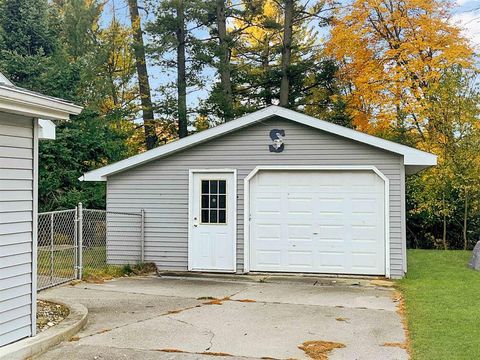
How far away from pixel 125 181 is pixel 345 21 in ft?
41.1

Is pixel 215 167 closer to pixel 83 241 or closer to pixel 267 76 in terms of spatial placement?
pixel 83 241

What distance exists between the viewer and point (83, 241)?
34.7ft

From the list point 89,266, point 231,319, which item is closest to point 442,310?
point 231,319

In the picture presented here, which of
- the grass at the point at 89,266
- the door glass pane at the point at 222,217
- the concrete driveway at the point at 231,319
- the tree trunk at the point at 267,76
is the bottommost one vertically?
the concrete driveway at the point at 231,319

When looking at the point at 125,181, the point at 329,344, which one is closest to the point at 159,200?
the point at 125,181

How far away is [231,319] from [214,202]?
15.9 feet

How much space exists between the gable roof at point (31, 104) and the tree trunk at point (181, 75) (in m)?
16.1

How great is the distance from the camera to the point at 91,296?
309 inches

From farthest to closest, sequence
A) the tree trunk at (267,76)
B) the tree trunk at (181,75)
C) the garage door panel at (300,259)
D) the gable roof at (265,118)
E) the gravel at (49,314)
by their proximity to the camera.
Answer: the tree trunk at (267,76) → the tree trunk at (181,75) → the garage door panel at (300,259) → the gable roof at (265,118) → the gravel at (49,314)

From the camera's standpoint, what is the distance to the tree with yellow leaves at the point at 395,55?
1761 centimetres

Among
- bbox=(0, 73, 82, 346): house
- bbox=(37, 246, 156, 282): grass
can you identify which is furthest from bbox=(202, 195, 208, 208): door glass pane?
bbox=(0, 73, 82, 346): house

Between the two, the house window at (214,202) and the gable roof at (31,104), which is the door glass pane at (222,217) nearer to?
the house window at (214,202)

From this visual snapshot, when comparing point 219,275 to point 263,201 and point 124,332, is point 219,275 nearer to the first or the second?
point 263,201

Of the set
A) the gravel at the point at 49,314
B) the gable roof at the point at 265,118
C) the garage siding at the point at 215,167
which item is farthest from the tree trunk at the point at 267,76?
the gravel at the point at 49,314
